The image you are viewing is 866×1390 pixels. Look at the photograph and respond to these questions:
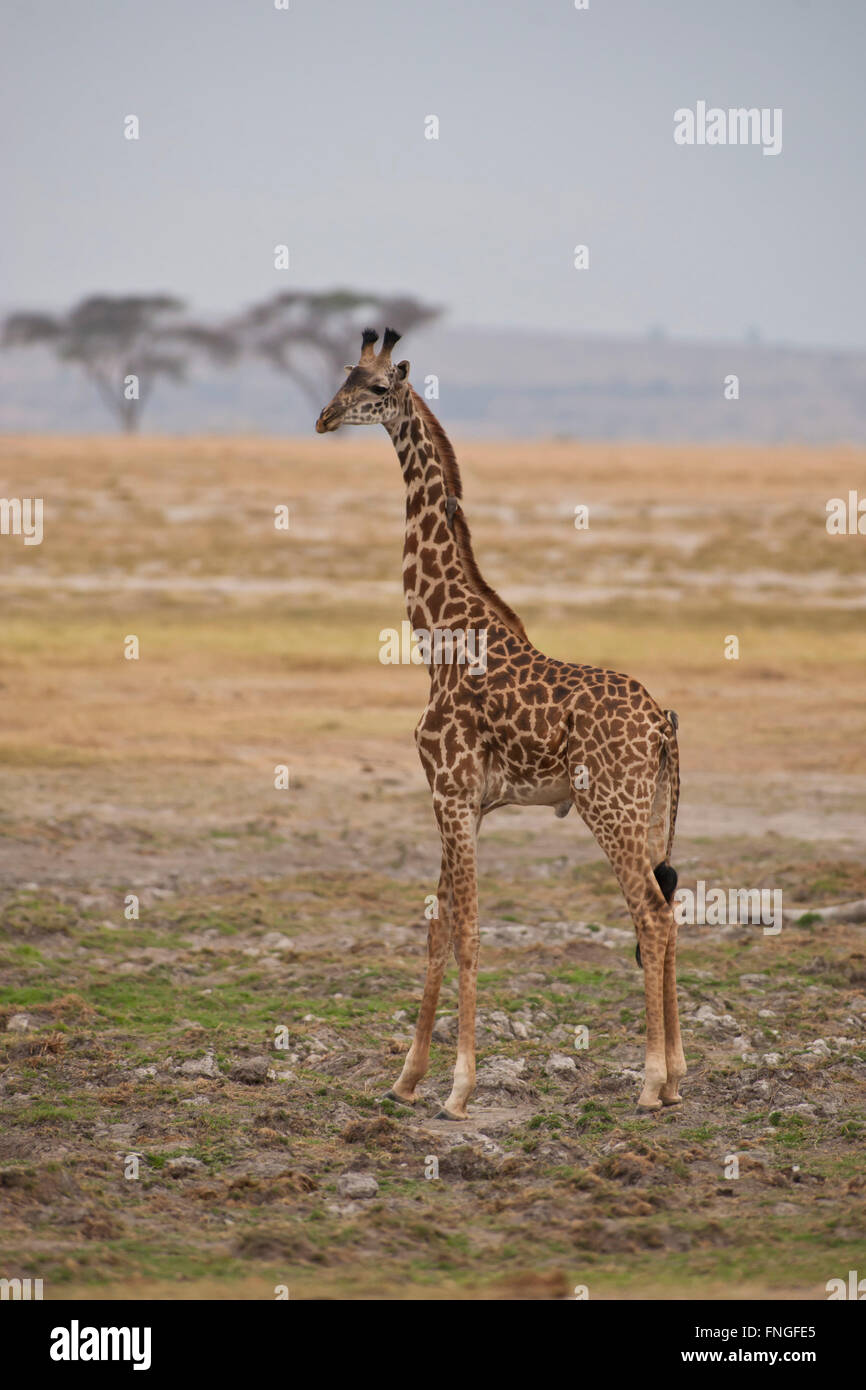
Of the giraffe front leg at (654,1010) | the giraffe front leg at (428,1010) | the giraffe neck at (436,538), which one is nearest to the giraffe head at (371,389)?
the giraffe neck at (436,538)

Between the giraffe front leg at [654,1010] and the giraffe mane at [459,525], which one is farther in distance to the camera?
the giraffe mane at [459,525]

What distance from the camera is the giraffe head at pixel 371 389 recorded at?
27.4ft

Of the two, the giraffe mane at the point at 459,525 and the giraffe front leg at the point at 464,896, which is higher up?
the giraffe mane at the point at 459,525

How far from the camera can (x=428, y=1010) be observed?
27.2 ft

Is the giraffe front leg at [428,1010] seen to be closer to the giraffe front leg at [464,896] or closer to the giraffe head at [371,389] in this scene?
the giraffe front leg at [464,896]

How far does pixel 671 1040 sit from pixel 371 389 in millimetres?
3568

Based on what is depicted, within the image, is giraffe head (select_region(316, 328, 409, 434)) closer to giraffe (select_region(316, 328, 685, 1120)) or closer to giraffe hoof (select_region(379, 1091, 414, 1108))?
giraffe (select_region(316, 328, 685, 1120))

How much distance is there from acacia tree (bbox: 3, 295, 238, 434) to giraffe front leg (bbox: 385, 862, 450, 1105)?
76.7 meters

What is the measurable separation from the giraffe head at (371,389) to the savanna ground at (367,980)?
11.1 ft

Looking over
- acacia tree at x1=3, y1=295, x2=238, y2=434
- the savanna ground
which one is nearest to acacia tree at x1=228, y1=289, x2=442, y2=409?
acacia tree at x1=3, y1=295, x2=238, y2=434

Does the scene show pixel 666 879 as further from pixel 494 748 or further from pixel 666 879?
pixel 494 748

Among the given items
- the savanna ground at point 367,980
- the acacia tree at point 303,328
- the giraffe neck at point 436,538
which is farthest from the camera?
the acacia tree at point 303,328
